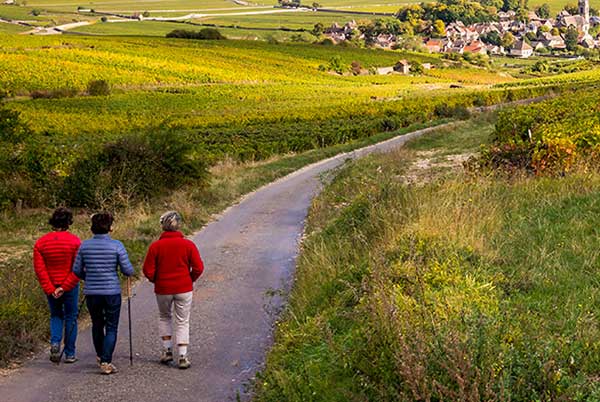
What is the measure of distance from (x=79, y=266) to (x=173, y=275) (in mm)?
927

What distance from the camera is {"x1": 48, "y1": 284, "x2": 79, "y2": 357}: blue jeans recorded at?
8328mm

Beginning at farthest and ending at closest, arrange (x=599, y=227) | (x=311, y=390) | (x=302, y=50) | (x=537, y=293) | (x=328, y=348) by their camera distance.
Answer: (x=302, y=50) < (x=599, y=227) < (x=537, y=293) < (x=328, y=348) < (x=311, y=390)

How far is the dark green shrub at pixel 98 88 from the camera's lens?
66375 mm

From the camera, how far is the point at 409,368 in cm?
502

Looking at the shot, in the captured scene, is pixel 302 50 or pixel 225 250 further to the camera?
pixel 302 50

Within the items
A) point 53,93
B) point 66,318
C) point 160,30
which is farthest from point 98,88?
point 160,30

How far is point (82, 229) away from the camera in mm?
17266

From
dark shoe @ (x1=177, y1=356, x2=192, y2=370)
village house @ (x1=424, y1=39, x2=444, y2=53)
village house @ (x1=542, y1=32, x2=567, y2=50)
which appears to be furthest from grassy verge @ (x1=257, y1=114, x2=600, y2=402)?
village house @ (x1=542, y1=32, x2=567, y2=50)

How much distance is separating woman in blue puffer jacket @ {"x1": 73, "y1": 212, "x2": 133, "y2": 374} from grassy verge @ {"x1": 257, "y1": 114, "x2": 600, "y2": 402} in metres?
1.66

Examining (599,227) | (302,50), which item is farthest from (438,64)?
(599,227)

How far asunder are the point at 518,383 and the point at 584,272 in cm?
331

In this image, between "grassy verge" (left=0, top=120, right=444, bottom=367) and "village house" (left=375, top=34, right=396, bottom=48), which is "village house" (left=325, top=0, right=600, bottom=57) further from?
"grassy verge" (left=0, top=120, right=444, bottom=367)

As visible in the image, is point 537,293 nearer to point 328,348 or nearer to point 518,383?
point 328,348

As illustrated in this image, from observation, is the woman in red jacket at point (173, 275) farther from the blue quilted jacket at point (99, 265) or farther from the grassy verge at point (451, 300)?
the grassy verge at point (451, 300)
